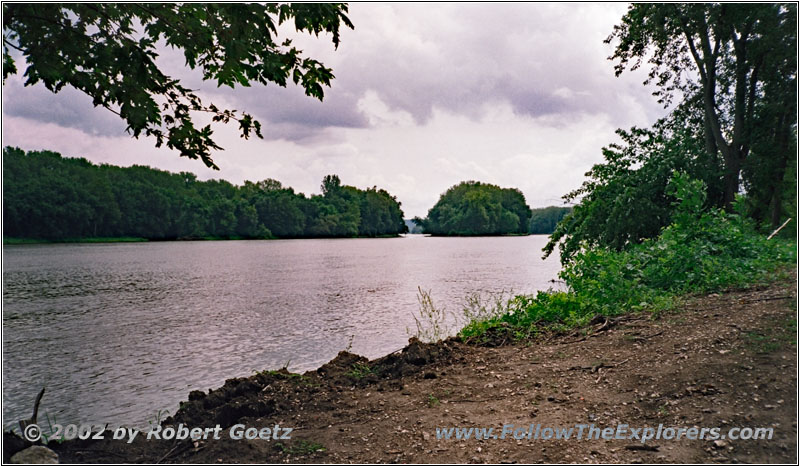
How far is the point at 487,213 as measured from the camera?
123 metres

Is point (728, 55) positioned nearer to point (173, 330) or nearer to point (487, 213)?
point (173, 330)

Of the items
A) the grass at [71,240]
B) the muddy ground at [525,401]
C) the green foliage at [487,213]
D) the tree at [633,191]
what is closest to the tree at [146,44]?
the muddy ground at [525,401]

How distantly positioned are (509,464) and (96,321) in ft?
39.3

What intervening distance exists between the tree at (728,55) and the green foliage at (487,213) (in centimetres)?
10049

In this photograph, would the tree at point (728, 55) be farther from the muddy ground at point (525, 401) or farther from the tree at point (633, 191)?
the muddy ground at point (525, 401)

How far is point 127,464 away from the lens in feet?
12.3

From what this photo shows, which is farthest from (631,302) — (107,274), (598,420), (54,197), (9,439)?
(54,197)

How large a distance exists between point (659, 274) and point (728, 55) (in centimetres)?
1185

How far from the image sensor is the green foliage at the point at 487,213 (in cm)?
12200

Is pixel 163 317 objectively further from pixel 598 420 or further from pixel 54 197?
pixel 54 197

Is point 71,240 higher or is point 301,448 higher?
point 71,240

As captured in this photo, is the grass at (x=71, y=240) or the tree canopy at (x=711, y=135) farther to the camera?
the grass at (x=71, y=240)

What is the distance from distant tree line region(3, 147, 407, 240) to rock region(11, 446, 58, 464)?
71370 millimetres

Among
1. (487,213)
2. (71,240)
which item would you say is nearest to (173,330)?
(71,240)
